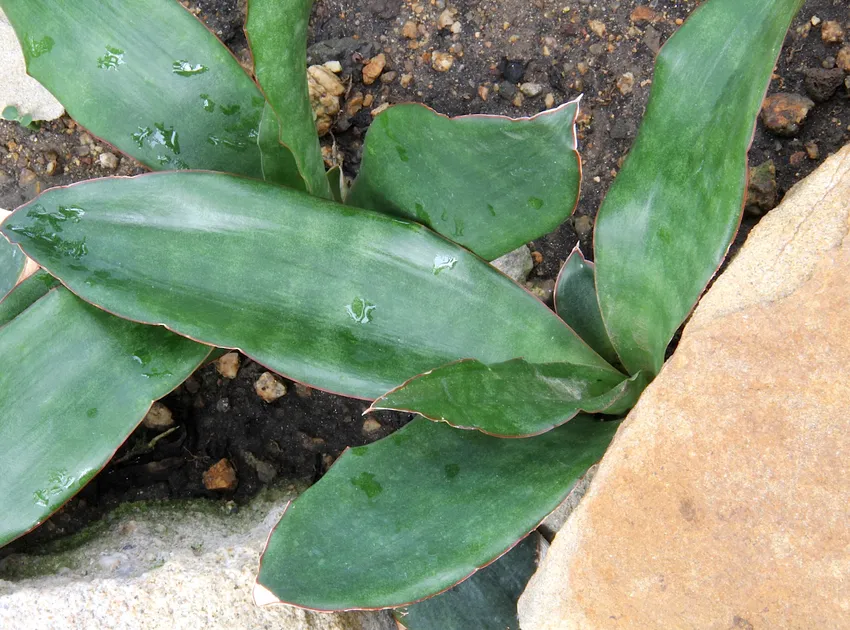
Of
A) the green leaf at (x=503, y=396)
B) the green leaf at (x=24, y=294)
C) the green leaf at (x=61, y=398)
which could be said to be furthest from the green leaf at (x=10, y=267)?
the green leaf at (x=503, y=396)

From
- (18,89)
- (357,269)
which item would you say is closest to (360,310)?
(357,269)

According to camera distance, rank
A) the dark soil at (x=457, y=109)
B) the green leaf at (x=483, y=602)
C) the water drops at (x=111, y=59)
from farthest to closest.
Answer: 1. the dark soil at (x=457, y=109)
2. the green leaf at (x=483, y=602)
3. the water drops at (x=111, y=59)

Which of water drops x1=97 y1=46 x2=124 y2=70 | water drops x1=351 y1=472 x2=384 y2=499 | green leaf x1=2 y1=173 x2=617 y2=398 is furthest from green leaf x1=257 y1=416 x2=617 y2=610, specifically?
water drops x1=97 y1=46 x2=124 y2=70

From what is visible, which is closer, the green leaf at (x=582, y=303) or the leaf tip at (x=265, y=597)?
the leaf tip at (x=265, y=597)

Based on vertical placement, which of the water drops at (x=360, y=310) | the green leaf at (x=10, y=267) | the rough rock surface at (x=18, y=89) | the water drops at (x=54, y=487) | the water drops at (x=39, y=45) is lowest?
the water drops at (x=54, y=487)

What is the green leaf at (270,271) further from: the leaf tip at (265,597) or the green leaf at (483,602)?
the green leaf at (483,602)

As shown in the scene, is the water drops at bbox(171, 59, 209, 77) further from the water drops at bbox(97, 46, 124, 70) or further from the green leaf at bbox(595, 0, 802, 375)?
the green leaf at bbox(595, 0, 802, 375)
